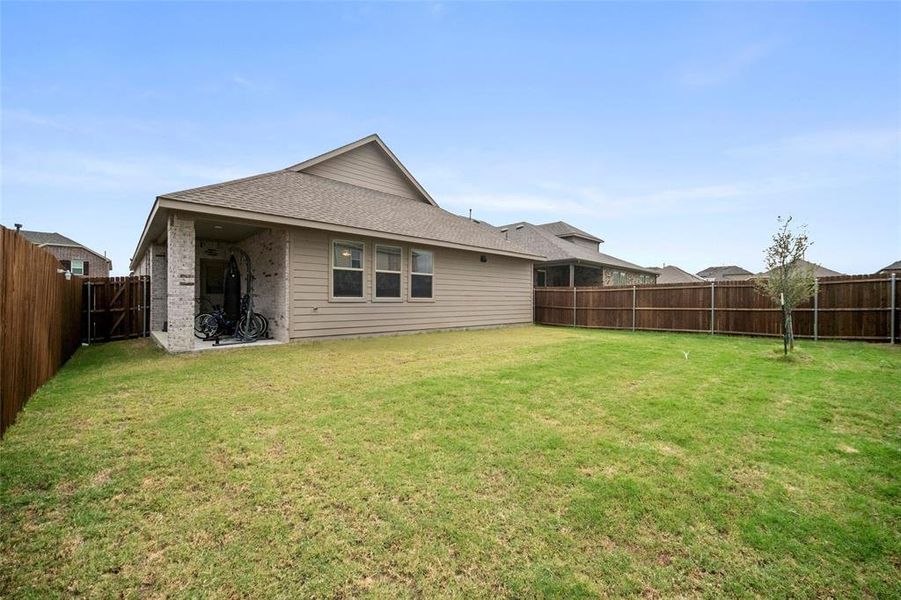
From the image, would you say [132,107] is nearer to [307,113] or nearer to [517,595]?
[307,113]

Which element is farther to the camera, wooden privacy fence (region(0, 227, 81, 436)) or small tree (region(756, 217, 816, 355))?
small tree (region(756, 217, 816, 355))

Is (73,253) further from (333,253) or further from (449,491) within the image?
(449,491)

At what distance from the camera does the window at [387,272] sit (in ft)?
35.0

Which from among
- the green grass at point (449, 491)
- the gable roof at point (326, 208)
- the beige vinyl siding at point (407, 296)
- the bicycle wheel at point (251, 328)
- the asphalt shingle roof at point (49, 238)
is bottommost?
the green grass at point (449, 491)

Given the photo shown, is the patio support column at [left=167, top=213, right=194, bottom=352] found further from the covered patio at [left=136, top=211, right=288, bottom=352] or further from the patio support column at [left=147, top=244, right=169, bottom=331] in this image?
the patio support column at [left=147, top=244, right=169, bottom=331]

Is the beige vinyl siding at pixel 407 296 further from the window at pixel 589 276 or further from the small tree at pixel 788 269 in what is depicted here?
the small tree at pixel 788 269

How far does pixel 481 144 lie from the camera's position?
17.8m

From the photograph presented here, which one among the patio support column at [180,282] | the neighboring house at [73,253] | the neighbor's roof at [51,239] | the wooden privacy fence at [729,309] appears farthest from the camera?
the neighbor's roof at [51,239]

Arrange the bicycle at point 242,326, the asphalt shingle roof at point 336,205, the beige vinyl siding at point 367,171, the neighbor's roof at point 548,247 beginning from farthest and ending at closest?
the neighbor's roof at point 548,247 < the beige vinyl siding at point 367,171 < the bicycle at point 242,326 < the asphalt shingle roof at point 336,205

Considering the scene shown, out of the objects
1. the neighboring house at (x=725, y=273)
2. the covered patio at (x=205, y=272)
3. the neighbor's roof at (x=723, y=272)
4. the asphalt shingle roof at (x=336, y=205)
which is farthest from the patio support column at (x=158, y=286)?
the neighbor's roof at (x=723, y=272)

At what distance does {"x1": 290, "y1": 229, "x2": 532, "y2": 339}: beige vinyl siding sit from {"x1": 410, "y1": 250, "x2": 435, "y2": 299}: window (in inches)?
7.1

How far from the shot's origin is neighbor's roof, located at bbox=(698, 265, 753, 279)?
50.0 metres

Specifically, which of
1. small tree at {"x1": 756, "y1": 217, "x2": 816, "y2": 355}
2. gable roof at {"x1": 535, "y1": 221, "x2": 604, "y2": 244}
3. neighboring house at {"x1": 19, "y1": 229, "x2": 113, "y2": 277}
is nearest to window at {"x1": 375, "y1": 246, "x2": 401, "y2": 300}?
small tree at {"x1": 756, "y1": 217, "x2": 816, "y2": 355}

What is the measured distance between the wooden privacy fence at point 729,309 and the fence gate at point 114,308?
1490cm
